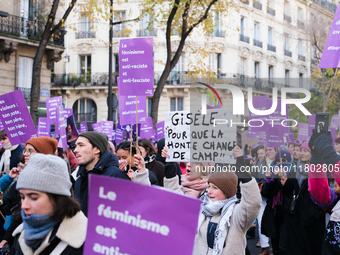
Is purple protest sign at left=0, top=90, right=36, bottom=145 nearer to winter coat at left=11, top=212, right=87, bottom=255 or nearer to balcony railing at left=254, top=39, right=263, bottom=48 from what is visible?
winter coat at left=11, top=212, right=87, bottom=255

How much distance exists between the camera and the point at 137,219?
2.13m

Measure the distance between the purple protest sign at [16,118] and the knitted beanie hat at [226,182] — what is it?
4063 millimetres

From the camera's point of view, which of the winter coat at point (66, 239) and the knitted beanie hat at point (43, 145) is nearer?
the winter coat at point (66, 239)

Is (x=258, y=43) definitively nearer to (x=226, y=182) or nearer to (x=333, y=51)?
(x=333, y=51)

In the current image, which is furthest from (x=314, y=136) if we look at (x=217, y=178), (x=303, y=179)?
(x=303, y=179)

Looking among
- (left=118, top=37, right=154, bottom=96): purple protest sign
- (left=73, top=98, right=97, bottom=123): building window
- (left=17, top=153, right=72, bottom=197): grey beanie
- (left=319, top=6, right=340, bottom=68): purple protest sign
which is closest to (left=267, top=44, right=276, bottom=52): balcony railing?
(left=73, top=98, right=97, bottom=123): building window

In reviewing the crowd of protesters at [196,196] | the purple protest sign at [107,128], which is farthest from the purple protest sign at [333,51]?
the purple protest sign at [107,128]

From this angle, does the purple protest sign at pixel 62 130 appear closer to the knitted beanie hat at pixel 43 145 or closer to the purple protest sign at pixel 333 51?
the knitted beanie hat at pixel 43 145

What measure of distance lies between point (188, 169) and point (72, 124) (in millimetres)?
3793

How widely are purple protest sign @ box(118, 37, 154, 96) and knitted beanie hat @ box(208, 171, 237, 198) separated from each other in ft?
9.07

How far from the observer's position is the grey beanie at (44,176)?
2.63 meters

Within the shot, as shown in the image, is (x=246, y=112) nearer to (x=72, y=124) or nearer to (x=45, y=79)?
(x=72, y=124)

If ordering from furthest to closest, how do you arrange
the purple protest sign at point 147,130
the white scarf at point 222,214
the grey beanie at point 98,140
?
the purple protest sign at point 147,130
the grey beanie at point 98,140
the white scarf at point 222,214

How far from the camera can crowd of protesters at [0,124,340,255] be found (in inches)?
104
